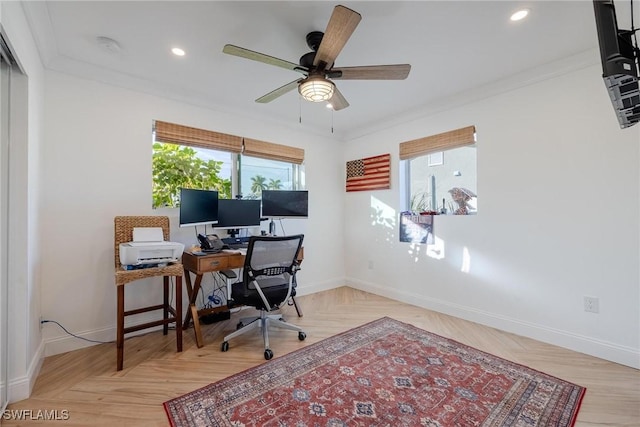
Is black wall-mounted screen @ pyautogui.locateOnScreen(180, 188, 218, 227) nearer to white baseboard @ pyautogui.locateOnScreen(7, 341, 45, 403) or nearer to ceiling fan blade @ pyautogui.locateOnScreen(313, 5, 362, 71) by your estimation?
white baseboard @ pyautogui.locateOnScreen(7, 341, 45, 403)

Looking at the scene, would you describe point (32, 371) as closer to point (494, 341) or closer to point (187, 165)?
point (187, 165)

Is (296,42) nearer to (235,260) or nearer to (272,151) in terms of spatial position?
(272,151)

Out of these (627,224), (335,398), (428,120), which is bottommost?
(335,398)

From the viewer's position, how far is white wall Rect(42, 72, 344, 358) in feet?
7.54

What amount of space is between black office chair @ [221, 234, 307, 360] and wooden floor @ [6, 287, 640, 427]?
172 millimetres

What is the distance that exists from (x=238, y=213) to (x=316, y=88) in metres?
1.66

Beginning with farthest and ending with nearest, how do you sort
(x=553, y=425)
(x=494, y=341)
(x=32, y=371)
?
(x=494, y=341)
(x=32, y=371)
(x=553, y=425)

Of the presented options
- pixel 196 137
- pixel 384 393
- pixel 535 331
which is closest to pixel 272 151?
pixel 196 137

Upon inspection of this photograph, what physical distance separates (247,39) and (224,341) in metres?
2.45

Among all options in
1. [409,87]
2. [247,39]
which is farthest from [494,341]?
[247,39]

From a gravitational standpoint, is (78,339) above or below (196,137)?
below

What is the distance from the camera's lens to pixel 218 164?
3.28m

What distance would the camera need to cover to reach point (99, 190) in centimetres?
250

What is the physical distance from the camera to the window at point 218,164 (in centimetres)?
288
